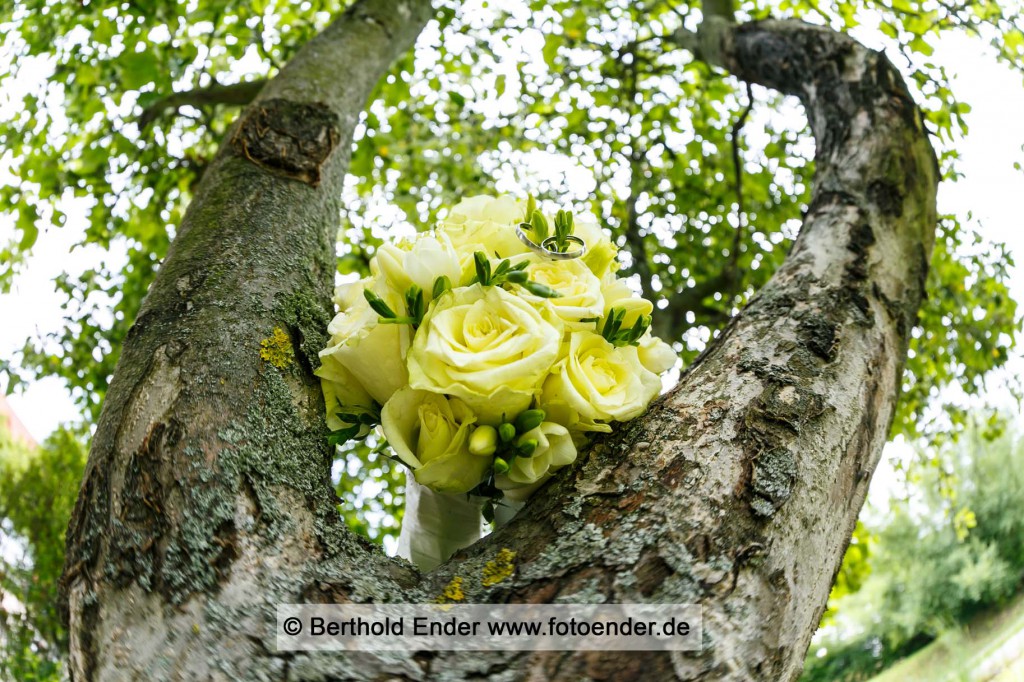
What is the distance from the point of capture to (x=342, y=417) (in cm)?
126

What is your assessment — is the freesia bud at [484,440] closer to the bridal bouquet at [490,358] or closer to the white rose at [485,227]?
the bridal bouquet at [490,358]

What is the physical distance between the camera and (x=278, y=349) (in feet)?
4.26

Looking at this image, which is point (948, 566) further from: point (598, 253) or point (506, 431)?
point (506, 431)

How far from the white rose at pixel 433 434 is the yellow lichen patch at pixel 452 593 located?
19 centimetres

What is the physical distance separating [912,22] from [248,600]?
4.04 m

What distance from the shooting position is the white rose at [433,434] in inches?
45.1

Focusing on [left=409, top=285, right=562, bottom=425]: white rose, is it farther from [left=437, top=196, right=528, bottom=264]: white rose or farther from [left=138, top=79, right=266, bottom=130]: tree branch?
[left=138, top=79, right=266, bottom=130]: tree branch

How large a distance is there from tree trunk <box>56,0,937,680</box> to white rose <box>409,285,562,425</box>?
→ 19 centimetres

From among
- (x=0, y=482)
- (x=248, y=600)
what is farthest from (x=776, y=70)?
(x=0, y=482)

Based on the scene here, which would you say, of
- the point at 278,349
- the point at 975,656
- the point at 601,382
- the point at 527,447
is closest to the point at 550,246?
the point at 601,382

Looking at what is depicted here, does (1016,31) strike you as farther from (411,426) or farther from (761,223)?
(411,426)

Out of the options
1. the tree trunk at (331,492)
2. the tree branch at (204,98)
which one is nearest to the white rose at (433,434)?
the tree trunk at (331,492)

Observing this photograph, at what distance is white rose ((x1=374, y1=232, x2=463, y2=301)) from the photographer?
117 centimetres

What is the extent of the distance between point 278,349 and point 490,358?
0.44 metres
